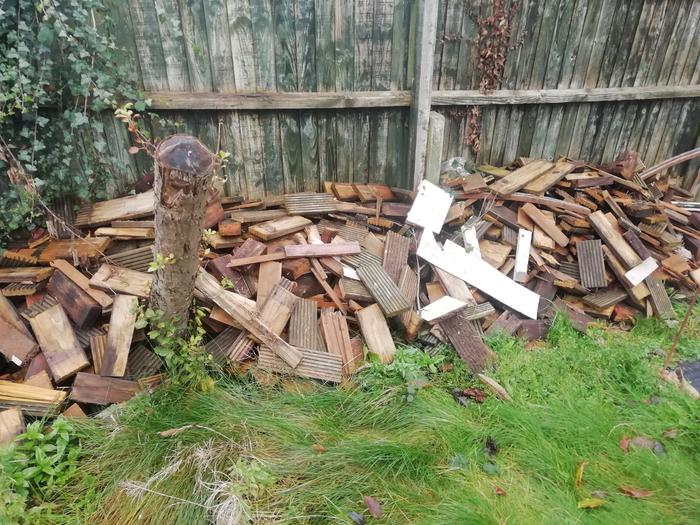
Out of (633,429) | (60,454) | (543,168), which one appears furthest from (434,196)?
(60,454)

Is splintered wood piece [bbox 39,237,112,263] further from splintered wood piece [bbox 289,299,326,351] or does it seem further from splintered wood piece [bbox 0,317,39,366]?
splintered wood piece [bbox 289,299,326,351]

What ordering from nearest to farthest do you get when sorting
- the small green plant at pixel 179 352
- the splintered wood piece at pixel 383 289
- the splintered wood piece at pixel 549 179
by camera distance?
1. the small green plant at pixel 179 352
2. the splintered wood piece at pixel 383 289
3. the splintered wood piece at pixel 549 179

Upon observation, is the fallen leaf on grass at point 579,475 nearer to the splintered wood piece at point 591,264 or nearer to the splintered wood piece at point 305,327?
the splintered wood piece at point 305,327

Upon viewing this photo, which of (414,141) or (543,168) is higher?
(414,141)

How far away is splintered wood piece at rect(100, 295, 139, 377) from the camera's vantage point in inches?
103

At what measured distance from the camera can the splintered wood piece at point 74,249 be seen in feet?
9.74

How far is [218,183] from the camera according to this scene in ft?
11.7

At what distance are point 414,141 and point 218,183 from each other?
163 centimetres

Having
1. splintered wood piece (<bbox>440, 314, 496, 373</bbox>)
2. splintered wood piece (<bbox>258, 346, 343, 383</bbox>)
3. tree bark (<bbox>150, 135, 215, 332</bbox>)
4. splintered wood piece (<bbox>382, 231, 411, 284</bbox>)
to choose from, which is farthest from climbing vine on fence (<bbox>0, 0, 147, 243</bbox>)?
splintered wood piece (<bbox>440, 314, 496, 373</bbox>)

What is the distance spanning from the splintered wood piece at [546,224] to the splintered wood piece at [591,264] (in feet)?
0.49

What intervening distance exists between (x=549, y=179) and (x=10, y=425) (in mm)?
4260

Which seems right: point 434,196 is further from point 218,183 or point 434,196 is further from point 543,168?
point 218,183

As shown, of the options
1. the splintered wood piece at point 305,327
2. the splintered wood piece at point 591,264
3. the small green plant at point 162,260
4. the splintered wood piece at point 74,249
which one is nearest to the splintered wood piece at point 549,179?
the splintered wood piece at point 591,264

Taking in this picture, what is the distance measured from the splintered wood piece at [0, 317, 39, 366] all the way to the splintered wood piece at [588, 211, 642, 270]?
13.9 feet
